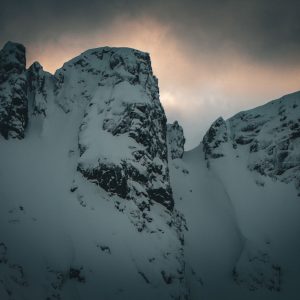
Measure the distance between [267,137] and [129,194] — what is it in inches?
2211

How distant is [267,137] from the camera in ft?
388

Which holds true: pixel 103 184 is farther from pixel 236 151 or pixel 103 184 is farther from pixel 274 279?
pixel 236 151

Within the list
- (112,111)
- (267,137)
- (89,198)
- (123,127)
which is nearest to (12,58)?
(112,111)

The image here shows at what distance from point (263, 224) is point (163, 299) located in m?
37.9

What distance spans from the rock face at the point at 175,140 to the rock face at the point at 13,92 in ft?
146

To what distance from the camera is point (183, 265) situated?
252ft

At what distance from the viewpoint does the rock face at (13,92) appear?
292 feet

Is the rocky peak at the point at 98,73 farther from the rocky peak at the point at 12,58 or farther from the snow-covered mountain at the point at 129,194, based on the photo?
the rocky peak at the point at 12,58

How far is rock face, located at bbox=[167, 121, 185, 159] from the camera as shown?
385 feet

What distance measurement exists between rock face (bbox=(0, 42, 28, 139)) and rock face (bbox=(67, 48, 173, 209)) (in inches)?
457

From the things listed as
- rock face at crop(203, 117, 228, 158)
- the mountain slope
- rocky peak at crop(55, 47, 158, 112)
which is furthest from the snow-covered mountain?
rock face at crop(203, 117, 228, 158)

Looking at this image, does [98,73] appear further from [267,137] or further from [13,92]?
[267,137]

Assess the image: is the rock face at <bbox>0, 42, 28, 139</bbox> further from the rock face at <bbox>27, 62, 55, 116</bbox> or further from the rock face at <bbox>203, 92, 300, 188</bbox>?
the rock face at <bbox>203, 92, 300, 188</bbox>

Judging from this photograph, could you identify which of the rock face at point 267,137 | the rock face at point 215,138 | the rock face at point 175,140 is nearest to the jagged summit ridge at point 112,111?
the rock face at point 175,140
